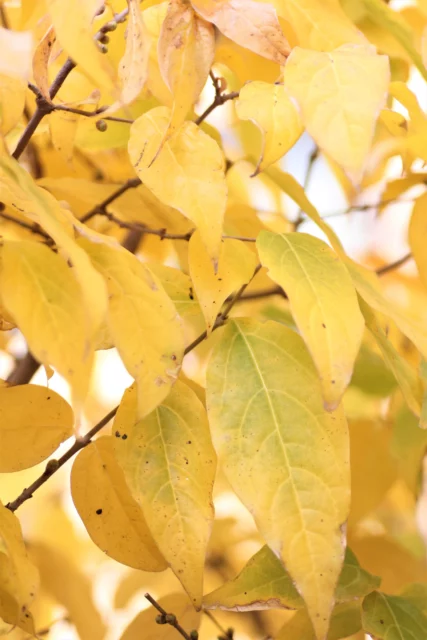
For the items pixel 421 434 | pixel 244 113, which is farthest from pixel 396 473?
pixel 244 113

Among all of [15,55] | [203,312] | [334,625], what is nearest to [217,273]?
[203,312]

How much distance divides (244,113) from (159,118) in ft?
0.15

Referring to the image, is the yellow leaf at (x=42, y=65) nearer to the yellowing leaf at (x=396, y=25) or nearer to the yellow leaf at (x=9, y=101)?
the yellow leaf at (x=9, y=101)

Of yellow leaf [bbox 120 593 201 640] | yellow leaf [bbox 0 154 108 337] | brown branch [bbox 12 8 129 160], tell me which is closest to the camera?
yellow leaf [bbox 0 154 108 337]

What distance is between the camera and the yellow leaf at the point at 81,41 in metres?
0.24

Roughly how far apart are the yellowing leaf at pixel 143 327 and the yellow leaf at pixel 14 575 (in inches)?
4.0

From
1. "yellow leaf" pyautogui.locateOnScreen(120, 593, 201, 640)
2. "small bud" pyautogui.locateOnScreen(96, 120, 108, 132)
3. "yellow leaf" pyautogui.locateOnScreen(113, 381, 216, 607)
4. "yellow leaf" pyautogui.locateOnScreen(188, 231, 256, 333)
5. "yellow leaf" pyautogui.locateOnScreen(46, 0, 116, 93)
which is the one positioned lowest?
"yellow leaf" pyautogui.locateOnScreen(120, 593, 201, 640)

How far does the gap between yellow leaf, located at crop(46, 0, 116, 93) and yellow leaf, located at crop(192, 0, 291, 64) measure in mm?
66

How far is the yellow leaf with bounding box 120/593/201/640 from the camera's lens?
0.45m

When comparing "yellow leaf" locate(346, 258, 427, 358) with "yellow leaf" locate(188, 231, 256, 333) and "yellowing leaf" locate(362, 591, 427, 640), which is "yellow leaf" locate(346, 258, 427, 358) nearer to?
"yellow leaf" locate(188, 231, 256, 333)

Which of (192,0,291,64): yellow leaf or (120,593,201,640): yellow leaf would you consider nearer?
(192,0,291,64): yellow leaf

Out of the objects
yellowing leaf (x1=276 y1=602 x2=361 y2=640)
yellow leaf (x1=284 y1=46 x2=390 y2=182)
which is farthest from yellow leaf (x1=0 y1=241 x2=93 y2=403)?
yellowing leaf (x1=276 y1=602 x2=361 y2=640)

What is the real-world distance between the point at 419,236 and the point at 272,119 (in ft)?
0.46

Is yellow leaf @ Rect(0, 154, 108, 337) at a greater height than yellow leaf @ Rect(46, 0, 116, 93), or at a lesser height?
lesser
